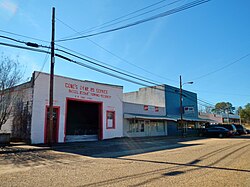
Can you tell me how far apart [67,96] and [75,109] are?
623cm

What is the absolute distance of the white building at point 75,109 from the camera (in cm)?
1789

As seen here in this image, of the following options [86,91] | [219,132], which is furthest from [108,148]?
[219,132]

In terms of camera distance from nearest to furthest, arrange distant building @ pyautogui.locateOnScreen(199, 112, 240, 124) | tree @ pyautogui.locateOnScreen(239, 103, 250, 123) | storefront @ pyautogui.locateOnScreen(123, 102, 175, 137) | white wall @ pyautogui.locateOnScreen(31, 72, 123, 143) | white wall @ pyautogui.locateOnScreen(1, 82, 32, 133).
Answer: white wall @ pyautogui.locateOnScreen(31, 72, 123, 143)
white wall @ pyautogui.locateOnScreen(1, 82, 32, 133)
storefront @ pyautogui.locateOnScreen(123, 102, 175, 137)
distant building @ pyautogui.locateOnScreen(199, 112, 240, 124)
tree @ pyautogui.locateOnScreen(239, 103, 250, 123)

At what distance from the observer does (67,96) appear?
20.1 metres

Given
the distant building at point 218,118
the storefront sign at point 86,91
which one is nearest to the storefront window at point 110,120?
the storefront sign at point 86,91

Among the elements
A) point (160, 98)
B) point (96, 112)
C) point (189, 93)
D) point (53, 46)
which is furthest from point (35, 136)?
point (189, 93)

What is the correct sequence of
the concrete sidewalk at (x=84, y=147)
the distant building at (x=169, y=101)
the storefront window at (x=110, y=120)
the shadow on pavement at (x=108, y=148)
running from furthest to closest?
the distant building at (x=169, y=101), the storefront window at (x=110, y=120), the concrete sidewalk at (x=84, y=147), the shadow on pavement at (x=108, y=148)

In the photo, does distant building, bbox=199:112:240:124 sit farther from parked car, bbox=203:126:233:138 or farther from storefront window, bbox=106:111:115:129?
storefront window, bbox=106:111:115:129

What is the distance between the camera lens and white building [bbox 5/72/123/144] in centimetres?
1789

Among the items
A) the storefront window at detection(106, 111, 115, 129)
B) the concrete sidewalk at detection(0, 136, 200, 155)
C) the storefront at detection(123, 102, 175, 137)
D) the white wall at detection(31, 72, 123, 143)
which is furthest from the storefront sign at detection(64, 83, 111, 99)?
the concrete sidewalk at detection(0, 136, 200, 155)

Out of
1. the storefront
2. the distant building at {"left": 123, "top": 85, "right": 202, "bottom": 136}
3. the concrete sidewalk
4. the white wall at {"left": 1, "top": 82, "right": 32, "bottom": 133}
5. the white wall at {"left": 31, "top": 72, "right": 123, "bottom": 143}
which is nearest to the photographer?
the concrete sidewalk

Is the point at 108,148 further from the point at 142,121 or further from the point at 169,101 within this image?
the point at 169,101

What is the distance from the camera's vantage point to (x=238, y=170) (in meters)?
7.70

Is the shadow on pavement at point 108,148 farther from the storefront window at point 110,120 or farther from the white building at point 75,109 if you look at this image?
the storefront window at point 110,120
